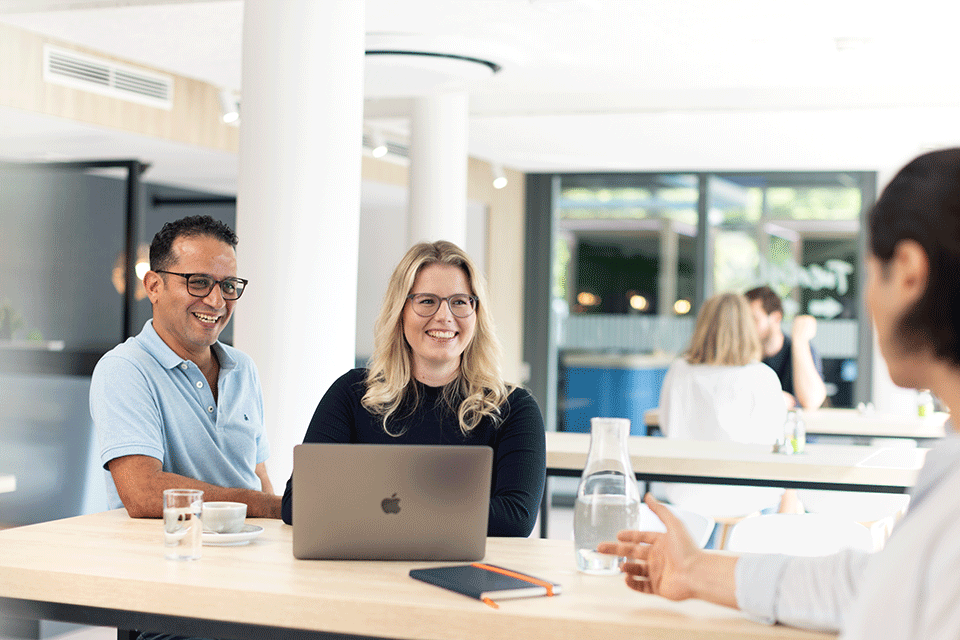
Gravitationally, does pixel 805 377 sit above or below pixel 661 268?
below

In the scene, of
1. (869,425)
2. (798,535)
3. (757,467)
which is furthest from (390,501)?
(869,425)

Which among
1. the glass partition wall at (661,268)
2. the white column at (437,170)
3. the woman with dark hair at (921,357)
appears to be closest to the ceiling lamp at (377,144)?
the white column at (437,170)

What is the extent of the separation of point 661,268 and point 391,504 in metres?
7.96

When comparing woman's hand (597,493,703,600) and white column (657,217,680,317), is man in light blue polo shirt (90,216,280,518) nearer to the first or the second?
woman's hand (597,493,703,600)

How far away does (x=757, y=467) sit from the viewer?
389 centimetres

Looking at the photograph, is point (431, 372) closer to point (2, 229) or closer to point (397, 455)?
point (397, 455)

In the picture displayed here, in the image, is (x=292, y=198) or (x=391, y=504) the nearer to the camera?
(x=391, y=504)

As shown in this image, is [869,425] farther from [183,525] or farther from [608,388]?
[183,525]

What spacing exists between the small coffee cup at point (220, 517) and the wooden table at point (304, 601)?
0.08 m

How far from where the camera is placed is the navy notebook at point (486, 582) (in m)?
1.60

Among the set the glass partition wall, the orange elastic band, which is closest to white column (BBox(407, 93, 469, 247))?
the glass partition wall

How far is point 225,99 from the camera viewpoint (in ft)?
21.0

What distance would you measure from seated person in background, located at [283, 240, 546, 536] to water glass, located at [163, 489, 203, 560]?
491 mm

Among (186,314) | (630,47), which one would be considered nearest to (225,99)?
(630,47)
